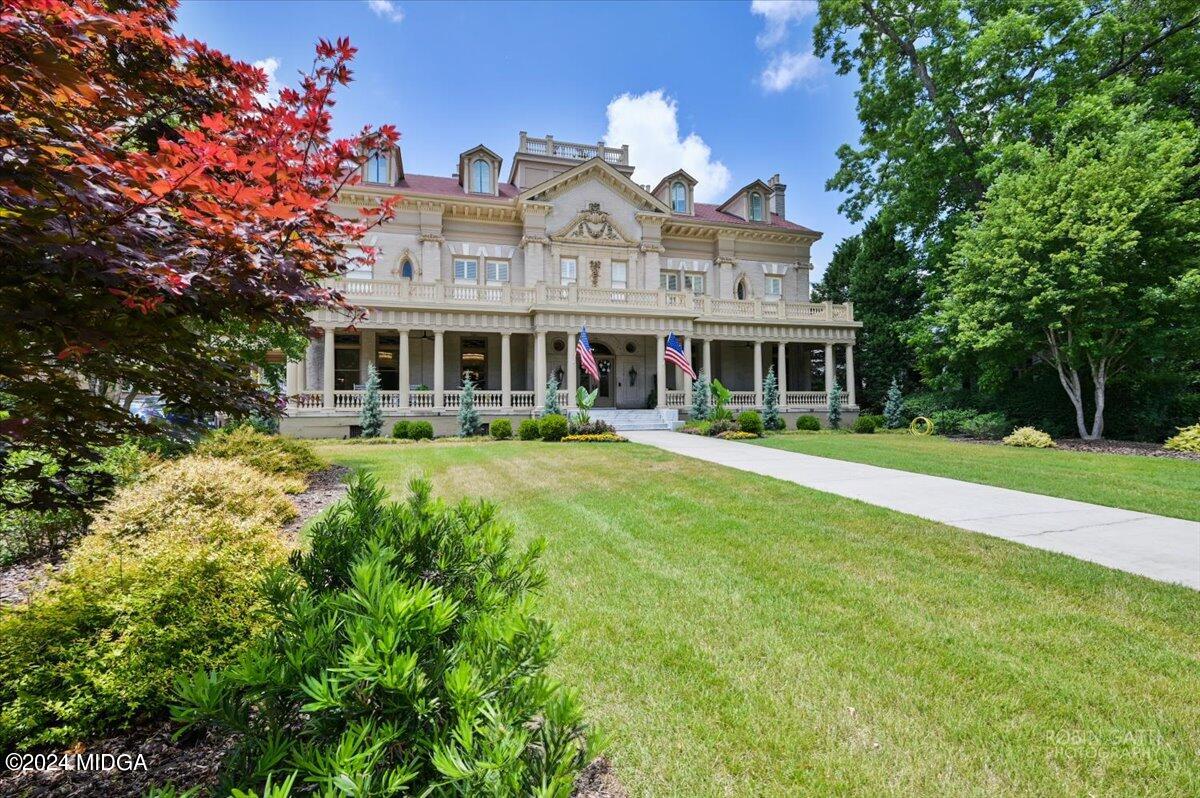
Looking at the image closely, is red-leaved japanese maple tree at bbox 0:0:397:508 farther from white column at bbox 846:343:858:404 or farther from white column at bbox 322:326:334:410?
white column at bbox 846:343:858:404

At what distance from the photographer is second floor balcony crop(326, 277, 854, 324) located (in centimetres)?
2073

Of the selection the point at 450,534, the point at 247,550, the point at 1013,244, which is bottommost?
the point at 247,550

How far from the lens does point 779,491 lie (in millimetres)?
8125

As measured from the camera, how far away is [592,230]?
24797 millimetres

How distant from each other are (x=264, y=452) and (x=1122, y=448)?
21972 millimetres

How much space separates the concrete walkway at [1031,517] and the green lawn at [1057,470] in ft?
1.98

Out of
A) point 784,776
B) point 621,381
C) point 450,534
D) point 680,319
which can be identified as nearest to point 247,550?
point 450,534

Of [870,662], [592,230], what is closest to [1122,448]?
[870,662]

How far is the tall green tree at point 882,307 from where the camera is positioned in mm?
27984

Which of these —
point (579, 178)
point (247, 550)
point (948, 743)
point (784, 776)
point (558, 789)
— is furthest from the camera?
point (579, 178)

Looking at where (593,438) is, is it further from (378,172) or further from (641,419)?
(378,172)

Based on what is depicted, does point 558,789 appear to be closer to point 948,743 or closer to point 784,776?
point 784,776

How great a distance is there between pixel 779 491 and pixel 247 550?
6920 mm

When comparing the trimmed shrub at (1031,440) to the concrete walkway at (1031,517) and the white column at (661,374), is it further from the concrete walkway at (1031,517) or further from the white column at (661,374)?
the white column at (661,374)
